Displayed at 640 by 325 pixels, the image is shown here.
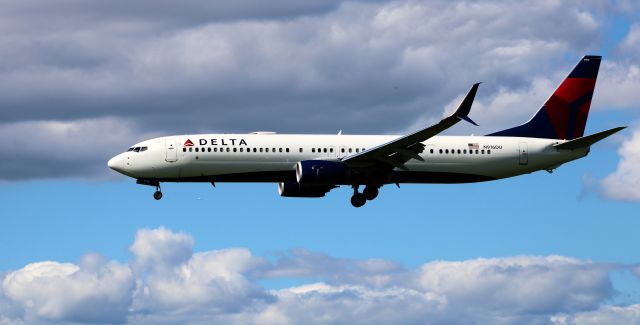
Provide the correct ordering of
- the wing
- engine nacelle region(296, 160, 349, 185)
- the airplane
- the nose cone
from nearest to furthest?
the wing → engine nacelle region(296, 160, 349, 185) → the airplane → the nose cone

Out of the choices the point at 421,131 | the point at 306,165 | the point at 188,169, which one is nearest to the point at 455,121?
the point at 421,131

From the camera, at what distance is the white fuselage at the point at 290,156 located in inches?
3083

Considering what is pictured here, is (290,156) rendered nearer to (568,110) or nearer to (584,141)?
(584,141)

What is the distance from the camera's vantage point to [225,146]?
78562mm

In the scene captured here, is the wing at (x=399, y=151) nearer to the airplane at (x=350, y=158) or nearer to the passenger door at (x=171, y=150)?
the airplane at (x=350, y=158)

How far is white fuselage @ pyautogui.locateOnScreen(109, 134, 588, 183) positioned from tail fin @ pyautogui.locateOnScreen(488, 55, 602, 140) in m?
2.26

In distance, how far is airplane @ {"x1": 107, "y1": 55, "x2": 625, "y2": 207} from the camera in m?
78.1

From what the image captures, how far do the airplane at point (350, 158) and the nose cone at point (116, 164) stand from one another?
62mm

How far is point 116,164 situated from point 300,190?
12.6m

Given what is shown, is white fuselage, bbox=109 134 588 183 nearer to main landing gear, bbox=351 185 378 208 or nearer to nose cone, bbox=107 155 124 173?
nose cone, bbox=107 155 124 173

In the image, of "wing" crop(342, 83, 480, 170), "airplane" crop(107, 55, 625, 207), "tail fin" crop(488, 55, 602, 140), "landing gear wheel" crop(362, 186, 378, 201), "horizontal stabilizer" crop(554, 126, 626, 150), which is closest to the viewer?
"wing" crop(342, 83, 480, 170)

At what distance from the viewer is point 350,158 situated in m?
78.2

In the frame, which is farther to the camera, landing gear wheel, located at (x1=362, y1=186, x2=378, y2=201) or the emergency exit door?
the emergency exit door

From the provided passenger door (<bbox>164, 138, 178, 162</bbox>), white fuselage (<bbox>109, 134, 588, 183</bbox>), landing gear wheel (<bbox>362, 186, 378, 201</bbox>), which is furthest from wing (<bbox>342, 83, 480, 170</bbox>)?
passenger door (<bbox>164, 138, 178, 162</bbox>)
